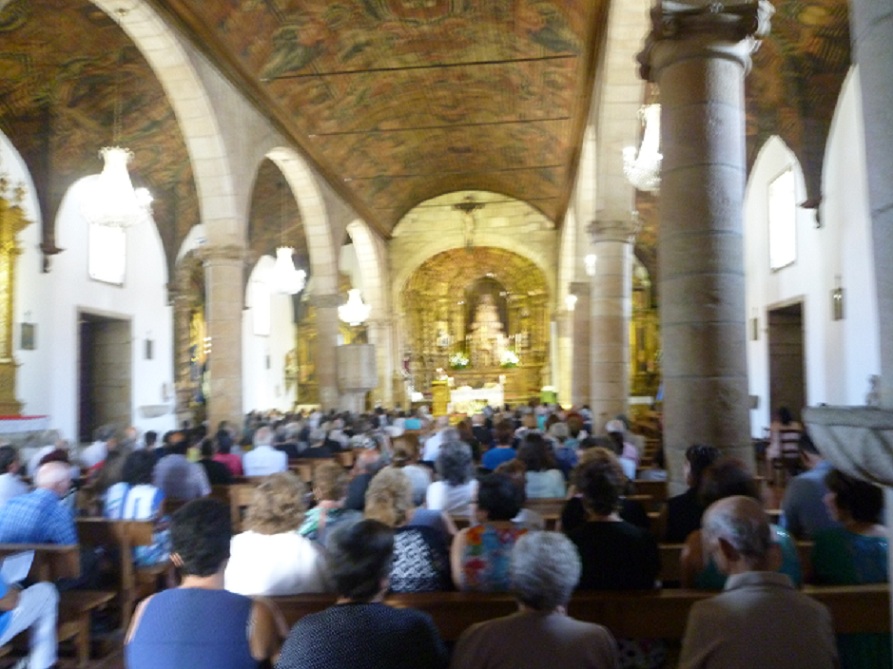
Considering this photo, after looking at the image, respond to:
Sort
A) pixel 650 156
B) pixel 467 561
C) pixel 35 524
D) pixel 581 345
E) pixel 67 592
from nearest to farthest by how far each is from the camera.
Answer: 1. pixel 467 561
2. pixel 35 524
3. pixel 67 592
4. pixel 650 156
5. pixel 581 345

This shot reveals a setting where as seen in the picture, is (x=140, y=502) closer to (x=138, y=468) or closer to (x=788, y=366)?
(x=138, y=468)

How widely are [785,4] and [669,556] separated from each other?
932 centimetres

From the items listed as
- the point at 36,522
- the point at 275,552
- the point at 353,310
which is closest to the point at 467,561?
the point at 275,552

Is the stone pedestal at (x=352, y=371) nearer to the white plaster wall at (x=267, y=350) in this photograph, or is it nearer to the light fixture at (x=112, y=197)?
the white plaster wall at (x=267, y=350)

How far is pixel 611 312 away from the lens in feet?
40.9

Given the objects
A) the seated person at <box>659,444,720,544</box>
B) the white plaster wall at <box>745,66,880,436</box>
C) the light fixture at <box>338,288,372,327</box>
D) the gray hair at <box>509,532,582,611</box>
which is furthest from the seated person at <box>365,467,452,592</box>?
the light fixture at <box>338,288,372,327</box>

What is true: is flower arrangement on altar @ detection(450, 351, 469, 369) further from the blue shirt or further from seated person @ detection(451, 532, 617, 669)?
seated person @ detection(451, 532, 617, 669)

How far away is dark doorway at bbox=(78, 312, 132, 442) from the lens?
17547mm

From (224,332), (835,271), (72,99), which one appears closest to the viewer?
(835,271)

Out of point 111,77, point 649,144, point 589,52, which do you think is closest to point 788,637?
point 649,144

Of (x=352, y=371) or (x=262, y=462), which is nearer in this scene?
(x=262, y=462)

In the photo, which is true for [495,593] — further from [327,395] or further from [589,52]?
[327,395]

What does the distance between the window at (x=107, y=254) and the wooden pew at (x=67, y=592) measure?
41.1ft

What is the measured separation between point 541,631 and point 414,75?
15.0 m
